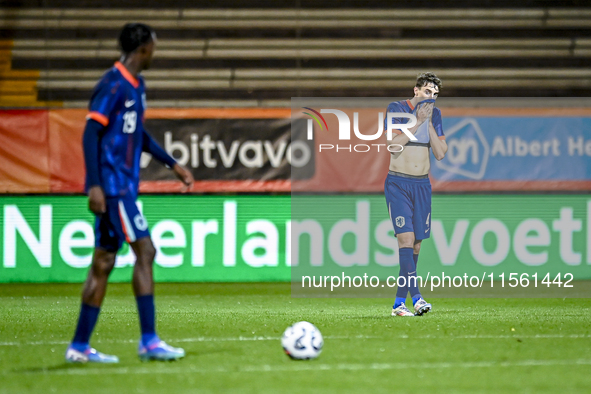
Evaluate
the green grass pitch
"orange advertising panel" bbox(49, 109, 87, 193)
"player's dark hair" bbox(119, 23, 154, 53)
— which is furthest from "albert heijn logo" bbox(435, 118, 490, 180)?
"player's dark hair" bbox(119, 23, 154, 53)

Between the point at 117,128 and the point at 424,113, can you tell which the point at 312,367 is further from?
the point at 424,113

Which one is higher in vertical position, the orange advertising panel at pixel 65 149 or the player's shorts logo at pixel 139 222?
the player's shorts logo at pixel 139 222

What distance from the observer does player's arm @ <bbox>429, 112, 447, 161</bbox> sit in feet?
20.3

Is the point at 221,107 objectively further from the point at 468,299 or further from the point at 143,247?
the point at 143,247

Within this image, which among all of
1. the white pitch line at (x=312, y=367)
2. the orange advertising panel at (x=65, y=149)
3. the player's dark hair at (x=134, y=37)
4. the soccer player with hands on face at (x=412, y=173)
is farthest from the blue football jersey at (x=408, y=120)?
the orange advertising panel at (x=65, y=149)

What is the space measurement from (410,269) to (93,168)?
10.2ft

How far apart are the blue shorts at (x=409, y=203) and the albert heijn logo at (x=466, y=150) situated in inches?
116

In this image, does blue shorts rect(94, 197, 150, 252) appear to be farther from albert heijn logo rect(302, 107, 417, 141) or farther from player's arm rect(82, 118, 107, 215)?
albert heijn logo rect(302, 107, 417, 141)

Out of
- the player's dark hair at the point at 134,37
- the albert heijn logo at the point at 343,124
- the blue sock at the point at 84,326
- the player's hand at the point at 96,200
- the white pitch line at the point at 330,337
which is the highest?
the player's dark hair at the point at 134,37

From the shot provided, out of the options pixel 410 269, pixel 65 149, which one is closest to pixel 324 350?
pixel 410 269

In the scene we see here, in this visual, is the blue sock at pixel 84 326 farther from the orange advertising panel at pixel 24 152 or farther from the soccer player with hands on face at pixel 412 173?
the orange advertising panel at pixel 24 152

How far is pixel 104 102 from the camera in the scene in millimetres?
3730

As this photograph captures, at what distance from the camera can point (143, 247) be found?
380 cm

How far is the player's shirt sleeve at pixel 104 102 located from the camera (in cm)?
372
